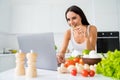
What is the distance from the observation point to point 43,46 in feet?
4.46

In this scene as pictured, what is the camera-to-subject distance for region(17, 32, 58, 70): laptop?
132cm

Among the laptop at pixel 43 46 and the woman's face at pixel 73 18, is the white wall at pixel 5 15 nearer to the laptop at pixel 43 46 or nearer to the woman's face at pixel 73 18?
the woman's face at pixel 73 18

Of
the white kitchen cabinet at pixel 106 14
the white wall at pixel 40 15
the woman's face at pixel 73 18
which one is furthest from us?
the white wall at pixel 40 15

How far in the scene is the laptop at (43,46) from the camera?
1317mm

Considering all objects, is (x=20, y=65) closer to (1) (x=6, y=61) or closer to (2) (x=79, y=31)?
(2) (x=79, y=31)

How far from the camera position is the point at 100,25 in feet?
15.2

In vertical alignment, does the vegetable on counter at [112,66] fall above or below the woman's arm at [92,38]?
below

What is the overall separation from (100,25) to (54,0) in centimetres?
126

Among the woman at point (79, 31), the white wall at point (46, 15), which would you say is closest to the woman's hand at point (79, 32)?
the woman at point (79, 31)

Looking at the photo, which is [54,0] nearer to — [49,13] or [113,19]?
[49,13]

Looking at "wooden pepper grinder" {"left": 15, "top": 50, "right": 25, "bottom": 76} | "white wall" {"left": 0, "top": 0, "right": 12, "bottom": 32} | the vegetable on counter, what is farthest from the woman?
"white wall" {"left": 0, "top": 0, "right": 12, "bottom": 32}

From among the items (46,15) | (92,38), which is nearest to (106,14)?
(46,15)

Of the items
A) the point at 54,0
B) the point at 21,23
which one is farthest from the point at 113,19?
the point at 21,23

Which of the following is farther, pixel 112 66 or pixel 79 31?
pixel 79 31
